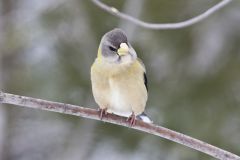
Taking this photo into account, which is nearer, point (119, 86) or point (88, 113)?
point (88, 113)

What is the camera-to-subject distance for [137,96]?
12.9 feet

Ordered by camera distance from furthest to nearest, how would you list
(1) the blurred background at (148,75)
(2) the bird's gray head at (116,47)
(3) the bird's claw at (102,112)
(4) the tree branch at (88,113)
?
(1) the blurred background at (148,75)
(2) the bird's gray head at (116,47)
(3) the bird's claw at (102,112)
(4) the tree branch at (88,113)

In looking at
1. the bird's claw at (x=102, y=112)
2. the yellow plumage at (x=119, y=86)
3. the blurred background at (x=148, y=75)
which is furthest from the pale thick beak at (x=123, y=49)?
the blurred background at (x=148, y=75)

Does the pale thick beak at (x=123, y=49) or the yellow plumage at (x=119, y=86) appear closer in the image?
the pale thick beak at (x=123, y=49)

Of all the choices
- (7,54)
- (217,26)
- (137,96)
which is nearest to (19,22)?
(7,54)

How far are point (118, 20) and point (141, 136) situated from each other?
4.42ft

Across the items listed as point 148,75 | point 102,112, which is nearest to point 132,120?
point 102,112

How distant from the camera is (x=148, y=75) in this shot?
6328 millimetres

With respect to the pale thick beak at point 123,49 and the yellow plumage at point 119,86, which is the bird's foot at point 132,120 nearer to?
the yellow plumage at point 119,86

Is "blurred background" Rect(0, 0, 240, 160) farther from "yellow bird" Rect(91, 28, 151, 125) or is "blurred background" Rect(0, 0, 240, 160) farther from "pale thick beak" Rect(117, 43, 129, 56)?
"pale thick beak" Rect(117, 43, 129, 56)

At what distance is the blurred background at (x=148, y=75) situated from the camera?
630 centimetres

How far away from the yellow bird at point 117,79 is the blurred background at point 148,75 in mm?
1901

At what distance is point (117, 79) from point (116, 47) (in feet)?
0.81

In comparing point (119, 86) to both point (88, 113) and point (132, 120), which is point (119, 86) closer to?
point (132, 120)
